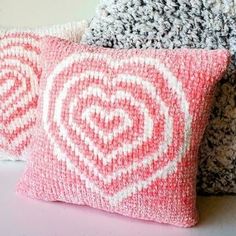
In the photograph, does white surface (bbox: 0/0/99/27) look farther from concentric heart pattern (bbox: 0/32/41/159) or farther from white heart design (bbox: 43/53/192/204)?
white heart design (bbox: 43/53/192/204)

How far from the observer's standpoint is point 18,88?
3.89ft

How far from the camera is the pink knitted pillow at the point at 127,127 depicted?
96 centimetres

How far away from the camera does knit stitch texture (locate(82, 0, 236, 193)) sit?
3.43 feet

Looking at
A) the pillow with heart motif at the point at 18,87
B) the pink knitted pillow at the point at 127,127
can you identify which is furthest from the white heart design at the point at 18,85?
the pink knitted pillow at the point at 127,127

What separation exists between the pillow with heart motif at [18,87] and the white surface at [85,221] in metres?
0.16

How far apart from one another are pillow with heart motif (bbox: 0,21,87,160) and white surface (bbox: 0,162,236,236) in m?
0.16

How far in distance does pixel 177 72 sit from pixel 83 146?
0.24 metres

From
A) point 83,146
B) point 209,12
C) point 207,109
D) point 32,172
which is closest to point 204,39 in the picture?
point 209,12

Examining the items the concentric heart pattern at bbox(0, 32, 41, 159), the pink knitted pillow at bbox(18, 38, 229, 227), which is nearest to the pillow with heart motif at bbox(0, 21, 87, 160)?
the concentric heart pattern at bbox(0, 32, 41, 159)

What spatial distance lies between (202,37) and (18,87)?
441 millimetres

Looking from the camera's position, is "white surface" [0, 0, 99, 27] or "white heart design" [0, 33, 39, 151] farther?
"white surface" [0, 0, 99, 27]

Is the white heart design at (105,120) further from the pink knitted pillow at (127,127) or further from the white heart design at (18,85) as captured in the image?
the white heart design at (18,85)

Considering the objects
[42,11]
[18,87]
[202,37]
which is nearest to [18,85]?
[18,87]

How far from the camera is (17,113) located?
1188 mm
